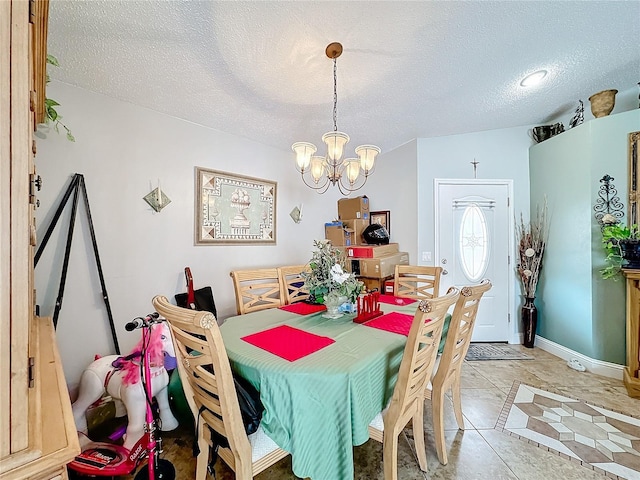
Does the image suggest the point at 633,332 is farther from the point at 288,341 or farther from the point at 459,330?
the point at 288,341

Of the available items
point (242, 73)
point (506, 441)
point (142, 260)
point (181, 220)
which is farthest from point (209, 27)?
point (506, 441)

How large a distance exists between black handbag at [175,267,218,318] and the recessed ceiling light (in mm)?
3470

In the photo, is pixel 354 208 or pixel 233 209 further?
pixel 354 208

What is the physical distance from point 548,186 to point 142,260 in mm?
4360

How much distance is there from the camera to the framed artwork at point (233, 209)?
2682 mm

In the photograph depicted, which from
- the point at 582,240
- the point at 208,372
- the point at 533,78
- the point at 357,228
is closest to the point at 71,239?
the point at 208,372

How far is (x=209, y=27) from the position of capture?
5.31ft

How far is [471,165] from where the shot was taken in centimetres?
339

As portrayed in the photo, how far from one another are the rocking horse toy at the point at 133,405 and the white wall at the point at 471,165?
294 centimetres

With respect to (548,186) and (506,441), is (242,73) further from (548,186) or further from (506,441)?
(548,186)

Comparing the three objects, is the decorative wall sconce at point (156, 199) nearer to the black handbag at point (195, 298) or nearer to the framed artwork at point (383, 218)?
the black handbag at point (195, 298)

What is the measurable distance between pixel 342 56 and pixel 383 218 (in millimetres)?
2285

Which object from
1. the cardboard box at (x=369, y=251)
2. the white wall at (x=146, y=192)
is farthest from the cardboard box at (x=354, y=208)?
the cardboard box at (x=369, y=251)

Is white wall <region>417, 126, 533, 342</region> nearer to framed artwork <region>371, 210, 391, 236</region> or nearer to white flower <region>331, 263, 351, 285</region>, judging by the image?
framed artwork <region>371, 210, 391, 236</region>
